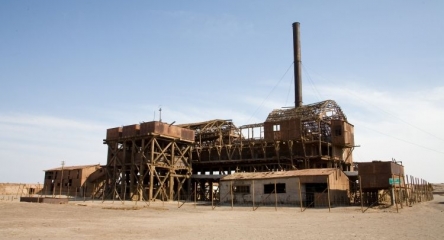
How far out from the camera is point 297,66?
59719mm

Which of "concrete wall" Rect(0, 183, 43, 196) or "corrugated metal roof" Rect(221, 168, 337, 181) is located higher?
"corrugated metal roof" Rect(221, 168, 337, 181)

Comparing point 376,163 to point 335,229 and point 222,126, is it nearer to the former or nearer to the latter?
point 335,229

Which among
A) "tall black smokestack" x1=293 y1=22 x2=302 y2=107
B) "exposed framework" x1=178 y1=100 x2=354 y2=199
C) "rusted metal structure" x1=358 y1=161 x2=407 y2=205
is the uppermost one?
"tall black smokestack" x1=293 y1=22 x2=302 y2=107

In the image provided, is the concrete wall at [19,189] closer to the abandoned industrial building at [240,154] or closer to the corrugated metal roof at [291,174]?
the abandoned industrial building at [240,154]

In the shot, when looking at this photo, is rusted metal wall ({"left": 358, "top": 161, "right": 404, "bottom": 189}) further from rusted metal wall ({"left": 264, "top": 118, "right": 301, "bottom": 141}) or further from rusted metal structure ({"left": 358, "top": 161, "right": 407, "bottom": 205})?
rusted metal wall ({"left": 264, "top": 118, "right": 301, "bottom": 141})

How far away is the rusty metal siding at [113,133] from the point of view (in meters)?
53.9

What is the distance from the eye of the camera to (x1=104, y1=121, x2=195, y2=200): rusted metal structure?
4866cm

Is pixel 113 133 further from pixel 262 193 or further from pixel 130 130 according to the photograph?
pixel 262 193

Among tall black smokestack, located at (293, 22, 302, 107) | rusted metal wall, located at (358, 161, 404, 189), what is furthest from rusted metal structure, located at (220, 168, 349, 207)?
tall black smokestack, located at (293, 22, 302, 107)

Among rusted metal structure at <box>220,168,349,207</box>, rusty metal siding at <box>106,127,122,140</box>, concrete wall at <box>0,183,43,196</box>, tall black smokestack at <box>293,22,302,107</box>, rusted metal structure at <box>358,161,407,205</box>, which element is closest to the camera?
rusted metal structure at <box>358,161,407,205</box>

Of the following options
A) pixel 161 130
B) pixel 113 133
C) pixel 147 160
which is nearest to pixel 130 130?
pixel 113 133

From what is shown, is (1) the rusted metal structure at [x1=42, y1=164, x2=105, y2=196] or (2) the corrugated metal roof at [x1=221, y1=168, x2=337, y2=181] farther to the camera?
(1) the rusted metal structure at [x1=42, y1=164, x2=105, y2=196]

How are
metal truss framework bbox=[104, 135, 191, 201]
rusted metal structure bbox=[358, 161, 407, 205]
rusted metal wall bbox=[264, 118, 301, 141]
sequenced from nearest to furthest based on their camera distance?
rusted metal structure bbox=[358, 161, 407, 205]
metal truss framework bbox=[104, 135, 191, 201]
rusted metal wall bbox=[264, 118, 301, 141]

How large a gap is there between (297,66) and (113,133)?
31.6m
